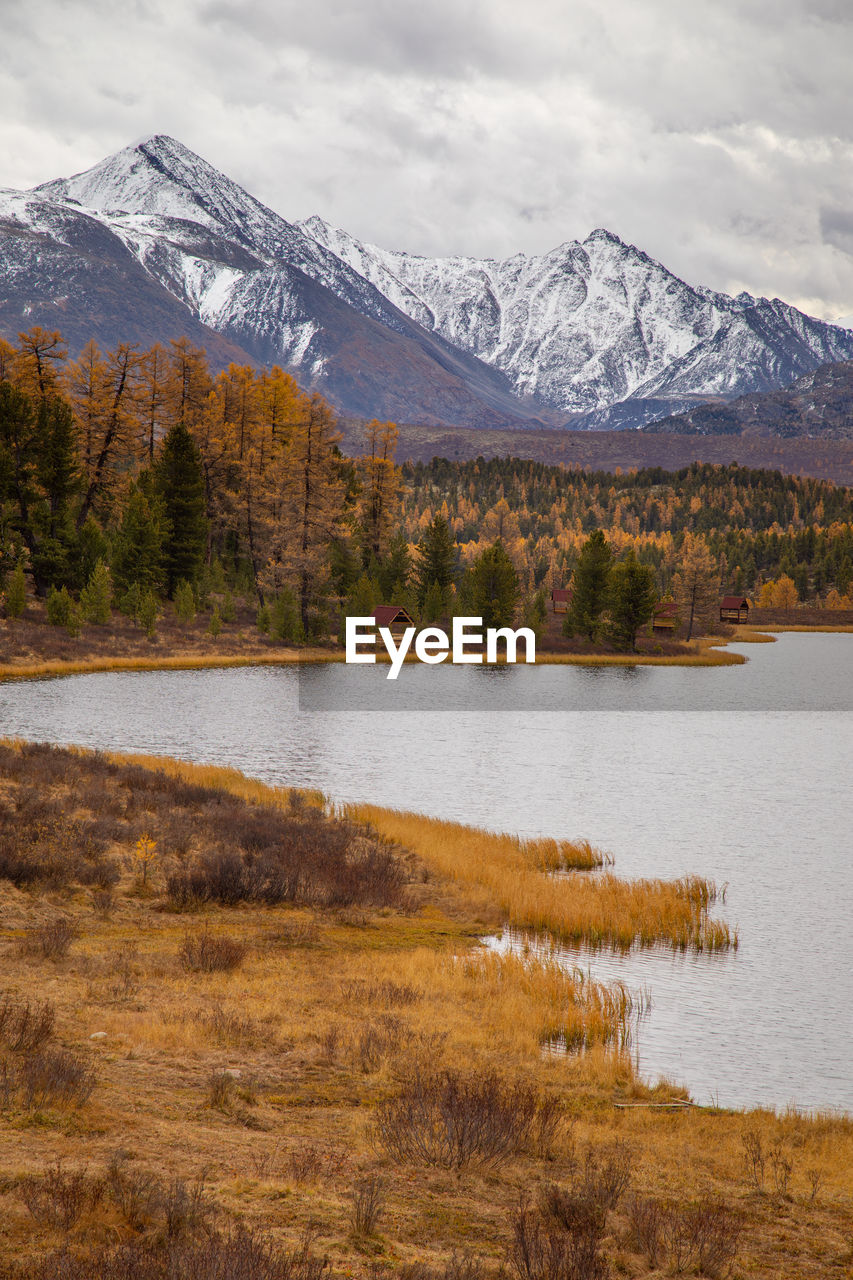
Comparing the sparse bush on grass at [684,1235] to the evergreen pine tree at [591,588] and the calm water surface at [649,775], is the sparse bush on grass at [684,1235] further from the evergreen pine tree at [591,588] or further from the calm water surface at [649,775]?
the evergreen pine tree at [591,588]

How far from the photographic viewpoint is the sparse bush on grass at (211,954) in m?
13.4

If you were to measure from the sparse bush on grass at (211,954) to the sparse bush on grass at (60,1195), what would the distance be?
21.9 ft

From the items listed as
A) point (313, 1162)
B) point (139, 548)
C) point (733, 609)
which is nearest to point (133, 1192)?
point (313, 1162)

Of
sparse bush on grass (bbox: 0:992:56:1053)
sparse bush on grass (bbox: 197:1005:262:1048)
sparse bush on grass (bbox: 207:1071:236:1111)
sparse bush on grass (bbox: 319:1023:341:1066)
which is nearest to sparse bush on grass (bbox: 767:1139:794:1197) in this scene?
sparse bush on grass (bbox: 319:1023:341:1066)

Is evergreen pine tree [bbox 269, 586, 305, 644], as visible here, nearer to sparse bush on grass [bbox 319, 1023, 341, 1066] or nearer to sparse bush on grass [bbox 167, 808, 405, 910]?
sparse bush on grass [bbox 167, 808, 405, 910]

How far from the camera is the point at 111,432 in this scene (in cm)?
7250

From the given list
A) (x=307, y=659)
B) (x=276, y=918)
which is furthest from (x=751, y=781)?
(x=307, y=659)

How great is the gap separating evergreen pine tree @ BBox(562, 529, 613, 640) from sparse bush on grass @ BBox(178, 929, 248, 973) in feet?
277

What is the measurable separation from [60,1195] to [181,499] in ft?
234

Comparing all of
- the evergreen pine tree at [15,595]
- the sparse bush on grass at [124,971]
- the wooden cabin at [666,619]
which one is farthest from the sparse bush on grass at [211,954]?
the wooden cabin at [666,619]

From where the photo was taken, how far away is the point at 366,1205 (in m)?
6.71

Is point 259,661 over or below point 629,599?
below

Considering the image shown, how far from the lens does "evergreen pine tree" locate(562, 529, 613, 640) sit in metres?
95.8

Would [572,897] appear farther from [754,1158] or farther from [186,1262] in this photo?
[186,1262]
